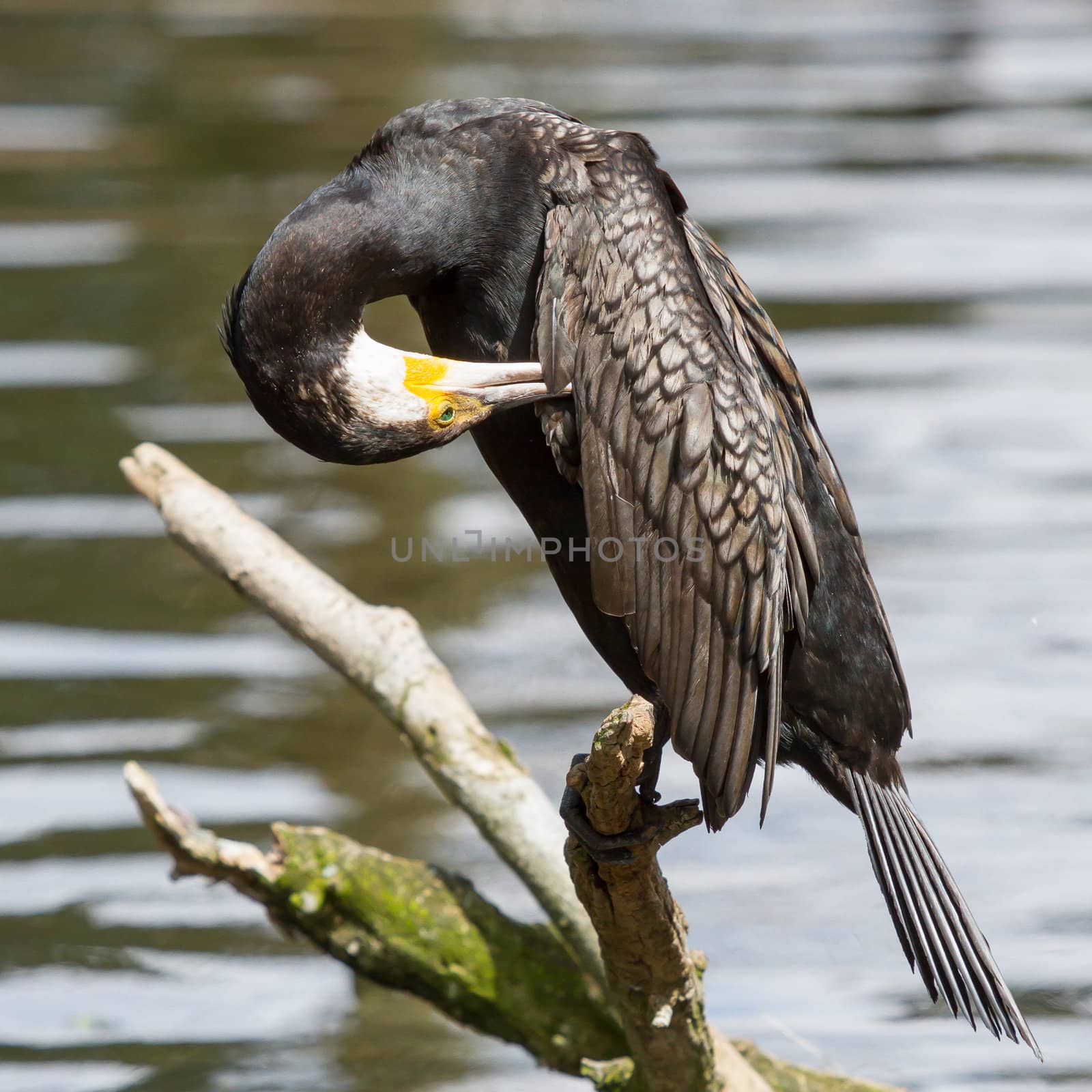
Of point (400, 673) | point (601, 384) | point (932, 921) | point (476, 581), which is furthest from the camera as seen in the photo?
point (476, 581)

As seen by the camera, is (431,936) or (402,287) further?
(431,936)

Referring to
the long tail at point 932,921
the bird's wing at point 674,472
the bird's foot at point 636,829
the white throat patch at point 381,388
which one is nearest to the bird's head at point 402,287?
the white throat patch at point 381,388

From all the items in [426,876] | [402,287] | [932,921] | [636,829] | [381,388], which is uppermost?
[402,287]

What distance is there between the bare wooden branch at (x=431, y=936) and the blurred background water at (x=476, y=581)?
1.94 feet

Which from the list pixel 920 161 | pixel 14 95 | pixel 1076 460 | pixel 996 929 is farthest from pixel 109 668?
pixel 14 95

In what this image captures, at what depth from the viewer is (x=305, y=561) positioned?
13.5ft

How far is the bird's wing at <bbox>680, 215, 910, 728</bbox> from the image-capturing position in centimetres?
313

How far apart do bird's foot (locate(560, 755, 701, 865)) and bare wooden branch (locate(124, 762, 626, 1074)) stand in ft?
2.63

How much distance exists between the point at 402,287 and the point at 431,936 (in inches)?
59.6

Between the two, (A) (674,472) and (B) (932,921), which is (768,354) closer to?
(A) (674,472)

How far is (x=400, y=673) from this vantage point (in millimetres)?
3961

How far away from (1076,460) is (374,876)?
15.4 ft

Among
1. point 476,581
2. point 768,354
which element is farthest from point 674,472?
point 476,581

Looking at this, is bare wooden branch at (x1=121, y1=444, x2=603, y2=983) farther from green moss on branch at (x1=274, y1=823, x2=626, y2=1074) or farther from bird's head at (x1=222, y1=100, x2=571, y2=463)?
bird's head at (x1=222, y1=100, x2=571, y2=463)
